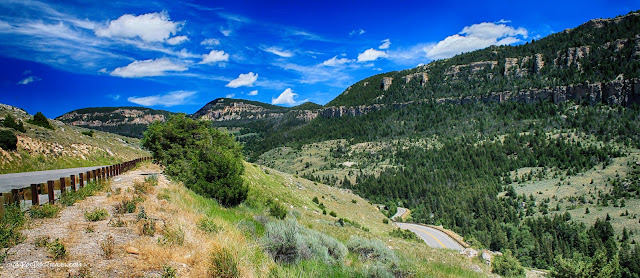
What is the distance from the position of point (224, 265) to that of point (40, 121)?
156 ft

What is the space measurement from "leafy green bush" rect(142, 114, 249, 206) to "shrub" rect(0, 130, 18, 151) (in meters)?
9.43

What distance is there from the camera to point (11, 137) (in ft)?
76.4

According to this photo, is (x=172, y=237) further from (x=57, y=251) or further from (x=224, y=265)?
(x=224, y=265)

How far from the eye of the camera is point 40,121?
38.2 meters

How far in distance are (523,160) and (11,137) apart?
151779 mm

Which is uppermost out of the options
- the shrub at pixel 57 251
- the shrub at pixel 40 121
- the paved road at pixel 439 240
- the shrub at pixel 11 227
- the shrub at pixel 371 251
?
the shrub at pixel 40 121

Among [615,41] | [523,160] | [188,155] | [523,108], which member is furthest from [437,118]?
[188,155]

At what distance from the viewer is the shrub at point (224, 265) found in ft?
15.8

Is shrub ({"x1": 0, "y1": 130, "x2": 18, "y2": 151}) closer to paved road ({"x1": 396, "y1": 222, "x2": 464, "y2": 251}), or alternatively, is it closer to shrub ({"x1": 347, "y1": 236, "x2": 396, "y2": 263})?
shrub ({"x1": 347, "y1": 236, "x2": 396, "y2": 263})

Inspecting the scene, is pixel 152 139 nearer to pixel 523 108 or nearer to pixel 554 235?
pixel 554 235

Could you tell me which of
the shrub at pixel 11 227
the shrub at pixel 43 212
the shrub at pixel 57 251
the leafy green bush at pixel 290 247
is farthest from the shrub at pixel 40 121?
the leafy green bush at pixel 290 247

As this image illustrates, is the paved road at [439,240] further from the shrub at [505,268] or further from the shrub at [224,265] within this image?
the shrub at [224,265]

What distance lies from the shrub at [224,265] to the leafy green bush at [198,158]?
33.0 feet

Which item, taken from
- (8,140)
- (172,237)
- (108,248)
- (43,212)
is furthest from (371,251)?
(8,140)
